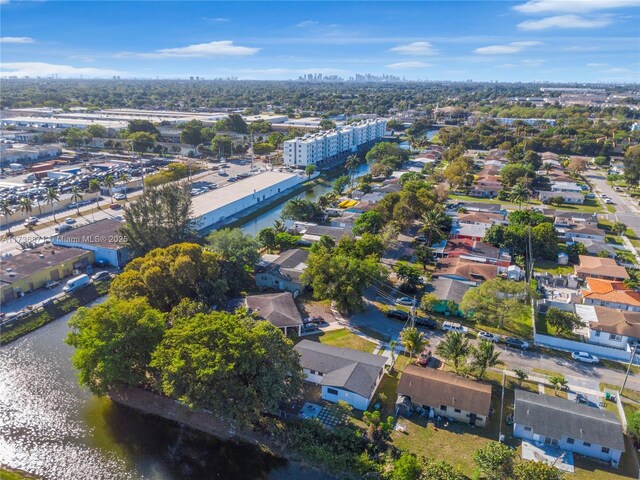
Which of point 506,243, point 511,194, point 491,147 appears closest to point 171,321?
point 506,243

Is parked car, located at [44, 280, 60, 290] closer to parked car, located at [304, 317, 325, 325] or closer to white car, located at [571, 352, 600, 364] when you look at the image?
parked car, located at [304, 317, 325, 325]

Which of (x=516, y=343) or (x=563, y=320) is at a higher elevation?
(x=563, y=320)

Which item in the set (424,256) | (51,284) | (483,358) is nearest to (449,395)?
(483,358)

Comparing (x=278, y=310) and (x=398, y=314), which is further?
(x=398, y=314)

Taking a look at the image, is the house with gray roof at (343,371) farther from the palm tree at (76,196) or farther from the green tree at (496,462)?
the palm tree at (76,196)

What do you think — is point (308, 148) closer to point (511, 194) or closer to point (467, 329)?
point (511, 194)

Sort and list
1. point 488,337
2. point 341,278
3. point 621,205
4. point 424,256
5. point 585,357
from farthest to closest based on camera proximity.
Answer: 1. point 621,205
2. point 424,256
3. point 341,278
4. point 488,337
5. point 585,357

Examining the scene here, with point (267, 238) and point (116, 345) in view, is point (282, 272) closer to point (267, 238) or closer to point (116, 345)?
point (267, 238)
